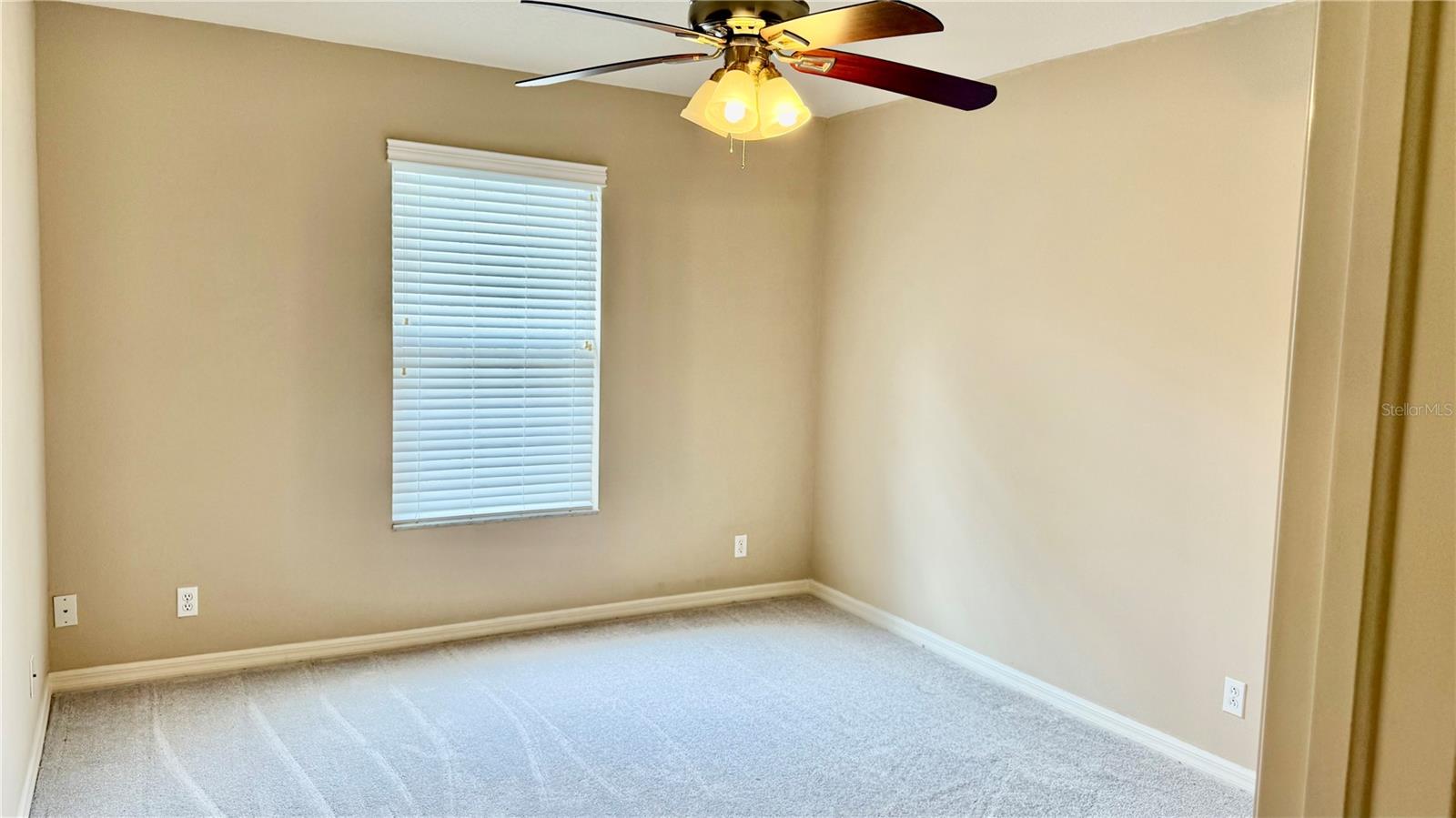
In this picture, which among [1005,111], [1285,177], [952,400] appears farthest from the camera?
[952,400]

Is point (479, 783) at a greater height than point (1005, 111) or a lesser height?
lesser

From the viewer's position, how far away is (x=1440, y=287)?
0.40 metres

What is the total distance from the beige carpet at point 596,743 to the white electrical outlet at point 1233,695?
0.83ft

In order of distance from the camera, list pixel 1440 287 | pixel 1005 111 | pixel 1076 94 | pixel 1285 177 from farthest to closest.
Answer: pixel 1005 111
pixel 1076 94
pixel 1285 177
pixel 1440 287

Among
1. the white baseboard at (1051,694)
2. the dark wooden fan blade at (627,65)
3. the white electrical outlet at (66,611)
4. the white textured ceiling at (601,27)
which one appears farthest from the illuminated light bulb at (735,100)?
the white electrical outlet at (66,611)

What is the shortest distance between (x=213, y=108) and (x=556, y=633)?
8.49ft

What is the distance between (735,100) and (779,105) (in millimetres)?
118

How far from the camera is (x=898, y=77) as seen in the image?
2.25 meters

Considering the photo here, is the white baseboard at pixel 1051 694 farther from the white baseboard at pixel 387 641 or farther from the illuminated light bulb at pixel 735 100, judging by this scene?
the illuminated light bulb at pixel 735 100

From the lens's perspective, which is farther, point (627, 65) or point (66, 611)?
point (66, 611)

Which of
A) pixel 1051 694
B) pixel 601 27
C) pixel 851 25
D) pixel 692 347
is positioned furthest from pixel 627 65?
pixel 1051 694

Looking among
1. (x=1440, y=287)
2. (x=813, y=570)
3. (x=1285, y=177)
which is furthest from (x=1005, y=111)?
(x=1440, y=287)

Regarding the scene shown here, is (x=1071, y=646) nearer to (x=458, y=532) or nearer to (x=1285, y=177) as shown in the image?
(x=1285, y=177)

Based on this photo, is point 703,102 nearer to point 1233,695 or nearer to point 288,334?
point 288,334
